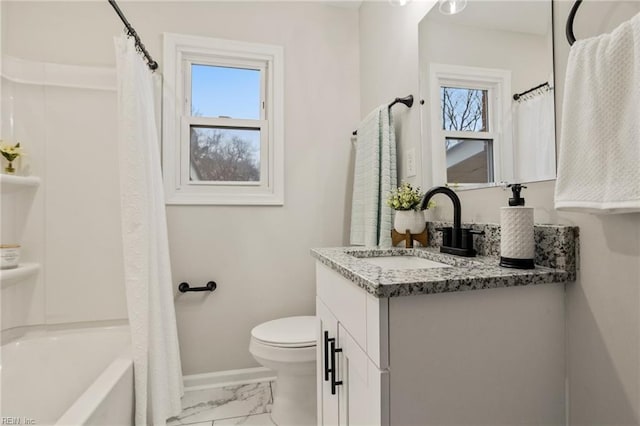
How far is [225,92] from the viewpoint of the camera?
2088 millimetres

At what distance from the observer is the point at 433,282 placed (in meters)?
0.68

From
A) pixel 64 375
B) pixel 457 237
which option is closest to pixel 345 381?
pixel 457 237

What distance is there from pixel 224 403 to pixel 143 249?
3.24 feet

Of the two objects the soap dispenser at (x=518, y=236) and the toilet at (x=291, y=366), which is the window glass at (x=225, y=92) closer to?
the toilet at (x=291, y=366)

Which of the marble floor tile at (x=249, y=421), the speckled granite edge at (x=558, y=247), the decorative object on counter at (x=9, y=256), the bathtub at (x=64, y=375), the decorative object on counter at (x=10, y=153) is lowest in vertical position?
the marble floor tile at (x=249, y=421)

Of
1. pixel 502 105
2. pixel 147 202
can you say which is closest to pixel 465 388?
pixel 502 105

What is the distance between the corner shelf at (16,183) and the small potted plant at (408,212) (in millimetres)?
1910

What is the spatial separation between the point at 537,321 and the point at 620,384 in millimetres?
185

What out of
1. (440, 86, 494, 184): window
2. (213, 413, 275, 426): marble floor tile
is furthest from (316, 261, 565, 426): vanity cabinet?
(213, 413, 275, 426): marble floor tile

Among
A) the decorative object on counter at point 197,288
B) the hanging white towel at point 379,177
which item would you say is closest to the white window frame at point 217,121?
the decorative object on counter at point 197,288

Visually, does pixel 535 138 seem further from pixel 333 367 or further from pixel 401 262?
pixel 333 367

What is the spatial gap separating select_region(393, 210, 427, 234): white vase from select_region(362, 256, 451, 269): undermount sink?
0.16 metres

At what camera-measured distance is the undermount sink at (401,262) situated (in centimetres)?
110

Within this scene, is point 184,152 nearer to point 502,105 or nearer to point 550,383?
point 502,105
